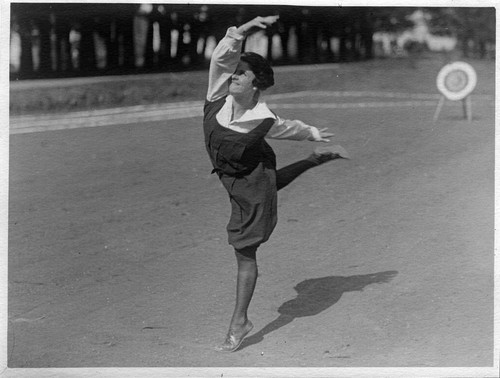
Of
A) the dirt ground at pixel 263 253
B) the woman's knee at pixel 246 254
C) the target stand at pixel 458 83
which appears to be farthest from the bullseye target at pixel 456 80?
the woman's knee at pixel 246 254

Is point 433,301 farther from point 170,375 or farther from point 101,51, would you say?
point 101,51

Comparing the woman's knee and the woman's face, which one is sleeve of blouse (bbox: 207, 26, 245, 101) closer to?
the woman's face

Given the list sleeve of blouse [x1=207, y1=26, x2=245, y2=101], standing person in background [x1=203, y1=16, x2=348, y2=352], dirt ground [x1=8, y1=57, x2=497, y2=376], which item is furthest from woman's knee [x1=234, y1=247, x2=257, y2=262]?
sleeve of blouse [x1=207, y1=26, x2=245, y2=101]

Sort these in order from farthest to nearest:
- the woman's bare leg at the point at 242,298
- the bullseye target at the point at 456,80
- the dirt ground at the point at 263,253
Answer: the bullseye target at the point at 456,80 → the dirt ground at the point at 263,253 → the woman's bare leg at the point at 242,298

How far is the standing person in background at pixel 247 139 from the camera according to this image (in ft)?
13.9

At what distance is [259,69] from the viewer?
13.9 ft

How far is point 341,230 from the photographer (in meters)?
5.80

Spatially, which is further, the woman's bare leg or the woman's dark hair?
the woman's bare leg

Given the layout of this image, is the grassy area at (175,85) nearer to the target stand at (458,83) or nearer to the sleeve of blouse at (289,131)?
the target stand at (458,83)

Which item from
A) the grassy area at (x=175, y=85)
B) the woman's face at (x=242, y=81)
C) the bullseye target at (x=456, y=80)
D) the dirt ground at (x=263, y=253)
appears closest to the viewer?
the woman's face at (x=242, y=81)

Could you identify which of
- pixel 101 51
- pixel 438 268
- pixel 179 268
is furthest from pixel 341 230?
pixel 101 51

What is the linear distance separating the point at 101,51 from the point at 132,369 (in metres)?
3.18

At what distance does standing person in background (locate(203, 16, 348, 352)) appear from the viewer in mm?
4246

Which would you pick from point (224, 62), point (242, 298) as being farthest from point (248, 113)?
point (242, 298)
